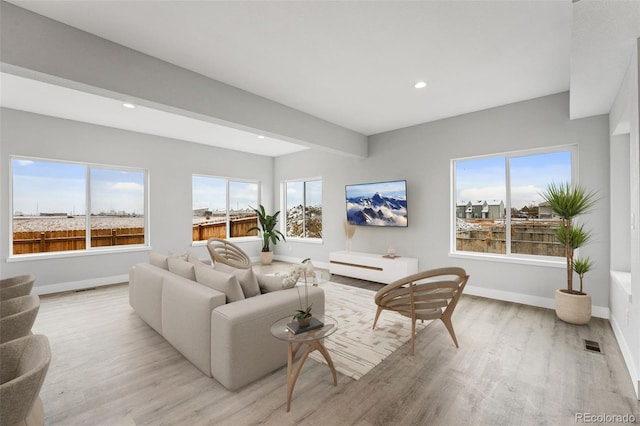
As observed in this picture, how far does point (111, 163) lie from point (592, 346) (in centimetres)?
735

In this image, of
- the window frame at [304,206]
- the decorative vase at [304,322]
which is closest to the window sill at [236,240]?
the window frame at [304,206]

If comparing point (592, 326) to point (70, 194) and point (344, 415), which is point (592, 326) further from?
point (70, 194)

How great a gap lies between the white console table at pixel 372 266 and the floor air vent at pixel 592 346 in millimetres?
2332

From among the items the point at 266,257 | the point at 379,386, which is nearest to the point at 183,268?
the point at 379,386

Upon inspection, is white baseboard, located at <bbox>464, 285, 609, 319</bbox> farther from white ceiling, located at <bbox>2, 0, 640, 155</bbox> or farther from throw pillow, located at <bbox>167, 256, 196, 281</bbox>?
throw pillow, located at <bbox>167, 256, 196, 281</bbox>

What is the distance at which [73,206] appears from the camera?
505cm

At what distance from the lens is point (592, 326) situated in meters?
3.29

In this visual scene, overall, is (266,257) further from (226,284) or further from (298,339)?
(298,339)

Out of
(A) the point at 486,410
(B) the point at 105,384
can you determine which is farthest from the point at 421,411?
(B) the point at 105,384

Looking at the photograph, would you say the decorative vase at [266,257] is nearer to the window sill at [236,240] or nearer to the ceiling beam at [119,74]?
the window sill at [236,240]

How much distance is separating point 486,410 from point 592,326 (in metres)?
2.44

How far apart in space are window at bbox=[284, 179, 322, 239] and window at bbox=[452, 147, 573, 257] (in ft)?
10.7

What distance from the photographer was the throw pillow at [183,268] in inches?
112

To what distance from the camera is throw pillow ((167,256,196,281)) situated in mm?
2857
